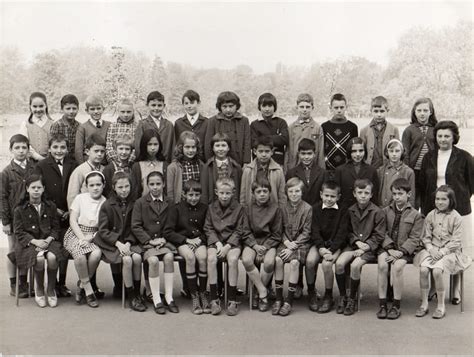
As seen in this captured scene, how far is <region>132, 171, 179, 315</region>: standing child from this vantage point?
512cm

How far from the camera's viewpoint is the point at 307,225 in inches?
210

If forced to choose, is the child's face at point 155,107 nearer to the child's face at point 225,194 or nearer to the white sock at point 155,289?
→ the child's face at point 225,194

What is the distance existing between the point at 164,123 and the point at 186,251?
165 centimetres

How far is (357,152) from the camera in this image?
18.3ft

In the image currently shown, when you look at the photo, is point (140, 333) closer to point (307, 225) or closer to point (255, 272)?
point (255, 272)

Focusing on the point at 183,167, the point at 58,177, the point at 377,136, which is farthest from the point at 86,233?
the point at 377,136

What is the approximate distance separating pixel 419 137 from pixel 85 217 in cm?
343

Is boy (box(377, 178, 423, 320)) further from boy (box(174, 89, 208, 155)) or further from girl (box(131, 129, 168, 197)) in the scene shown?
girl (box(131, 129, 168, 197))

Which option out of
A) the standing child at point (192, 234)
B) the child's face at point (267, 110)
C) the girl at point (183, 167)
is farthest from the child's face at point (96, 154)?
the child's face at point (267, 110)

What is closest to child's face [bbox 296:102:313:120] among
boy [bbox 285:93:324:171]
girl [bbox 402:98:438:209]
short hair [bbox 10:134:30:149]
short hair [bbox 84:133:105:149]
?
boy [bbox 285:93:324:171]

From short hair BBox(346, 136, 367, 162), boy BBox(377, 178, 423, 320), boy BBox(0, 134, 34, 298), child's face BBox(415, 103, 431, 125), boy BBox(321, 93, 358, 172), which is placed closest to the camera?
boy BBox(377, 178, 423, 320)

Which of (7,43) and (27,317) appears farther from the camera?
(7,43)

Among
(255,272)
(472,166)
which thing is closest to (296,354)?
(255,272)

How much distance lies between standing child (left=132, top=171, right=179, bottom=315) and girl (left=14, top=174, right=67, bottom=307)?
749 mm
